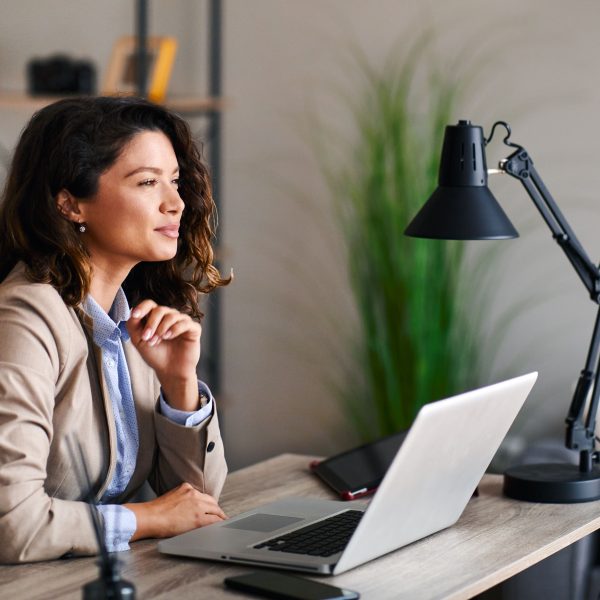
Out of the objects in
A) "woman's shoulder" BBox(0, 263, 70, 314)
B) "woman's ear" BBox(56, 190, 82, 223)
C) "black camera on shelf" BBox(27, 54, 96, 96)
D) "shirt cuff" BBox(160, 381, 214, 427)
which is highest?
"black camera on shelf" BBox(27, 54, 96, 96)

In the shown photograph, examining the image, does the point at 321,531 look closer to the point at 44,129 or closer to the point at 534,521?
the point at 534,521

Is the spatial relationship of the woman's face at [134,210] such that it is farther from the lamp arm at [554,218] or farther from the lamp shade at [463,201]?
the lamp arm at [554,218]

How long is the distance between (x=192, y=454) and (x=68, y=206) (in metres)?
0.45

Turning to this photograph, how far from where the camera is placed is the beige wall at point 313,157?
3.52m

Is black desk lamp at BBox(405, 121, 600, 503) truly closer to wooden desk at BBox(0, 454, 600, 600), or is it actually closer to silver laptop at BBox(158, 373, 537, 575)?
wooden desk at BBox(0, 454, 600, 600)

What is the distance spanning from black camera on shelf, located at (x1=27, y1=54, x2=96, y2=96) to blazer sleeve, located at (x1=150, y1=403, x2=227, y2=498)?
2071 mm

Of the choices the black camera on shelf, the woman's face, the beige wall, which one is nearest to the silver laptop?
the woman's face

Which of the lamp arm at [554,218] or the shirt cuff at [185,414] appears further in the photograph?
the lamp arm at [554,218]

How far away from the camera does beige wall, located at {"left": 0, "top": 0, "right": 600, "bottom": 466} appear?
3.52 m

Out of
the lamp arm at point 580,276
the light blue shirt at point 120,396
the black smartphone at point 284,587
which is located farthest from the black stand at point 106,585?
the lamp arm at point 580,276

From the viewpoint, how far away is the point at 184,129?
2021 millimetres

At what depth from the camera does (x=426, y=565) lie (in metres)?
1.52

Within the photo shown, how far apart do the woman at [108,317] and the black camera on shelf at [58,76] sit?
6.00ft

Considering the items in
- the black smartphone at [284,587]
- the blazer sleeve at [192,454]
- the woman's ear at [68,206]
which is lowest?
the black smartphone at [284,587]
